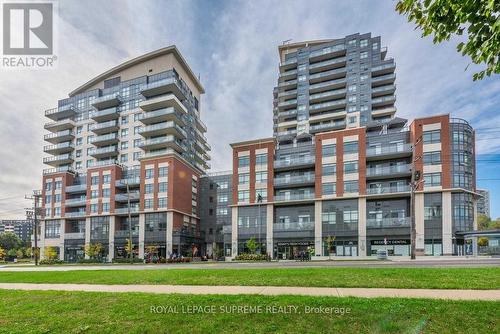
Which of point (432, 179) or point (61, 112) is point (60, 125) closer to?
point (61, 112)

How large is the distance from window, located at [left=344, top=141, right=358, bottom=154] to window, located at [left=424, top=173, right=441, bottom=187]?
417 inches

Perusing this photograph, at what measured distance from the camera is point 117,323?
24.4ft

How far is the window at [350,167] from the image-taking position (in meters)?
51.8

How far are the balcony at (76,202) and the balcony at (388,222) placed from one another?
57.3m

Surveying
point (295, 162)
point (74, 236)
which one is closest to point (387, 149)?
point (295, 162)

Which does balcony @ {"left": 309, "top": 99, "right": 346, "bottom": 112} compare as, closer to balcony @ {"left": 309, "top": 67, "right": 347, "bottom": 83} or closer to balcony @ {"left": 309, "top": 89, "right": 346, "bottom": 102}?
balcony @ {"left": 309, "top": 89, "right": 346, "bottom": 102}

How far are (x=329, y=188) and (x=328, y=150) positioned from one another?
20.5 ft

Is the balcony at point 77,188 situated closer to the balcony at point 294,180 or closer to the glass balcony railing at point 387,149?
the balcony at point 294,180

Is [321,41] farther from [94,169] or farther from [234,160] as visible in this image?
[94,169]

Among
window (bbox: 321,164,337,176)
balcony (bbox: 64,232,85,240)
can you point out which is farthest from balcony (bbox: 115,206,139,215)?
window (bbox: 321,164,337,176)

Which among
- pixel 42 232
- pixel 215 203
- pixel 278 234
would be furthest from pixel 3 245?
pixel 278 234

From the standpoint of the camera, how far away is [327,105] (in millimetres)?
79562

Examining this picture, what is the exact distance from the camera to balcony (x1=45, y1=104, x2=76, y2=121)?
3250 inches

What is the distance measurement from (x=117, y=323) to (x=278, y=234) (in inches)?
1905
